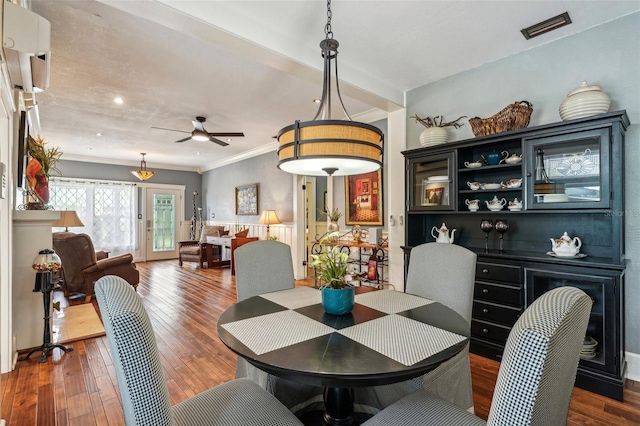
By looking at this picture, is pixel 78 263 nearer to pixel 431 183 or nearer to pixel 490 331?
pixel 431 183

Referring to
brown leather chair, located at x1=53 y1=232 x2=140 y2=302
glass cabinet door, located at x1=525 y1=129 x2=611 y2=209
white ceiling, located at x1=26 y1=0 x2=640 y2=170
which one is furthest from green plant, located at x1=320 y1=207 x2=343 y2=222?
brown leather chair, located at x1=53 y1=232 x2=140 y2=302

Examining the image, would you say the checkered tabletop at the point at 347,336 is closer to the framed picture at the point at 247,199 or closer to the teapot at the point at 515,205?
the teapot at the point at 515,205

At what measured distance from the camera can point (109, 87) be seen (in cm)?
361

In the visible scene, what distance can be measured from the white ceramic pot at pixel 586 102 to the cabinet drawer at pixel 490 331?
167 cm

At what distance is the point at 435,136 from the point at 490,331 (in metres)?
1.83

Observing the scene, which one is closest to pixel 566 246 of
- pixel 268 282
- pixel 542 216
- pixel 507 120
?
pixel 542 216

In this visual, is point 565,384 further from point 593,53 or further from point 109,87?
point 109,87

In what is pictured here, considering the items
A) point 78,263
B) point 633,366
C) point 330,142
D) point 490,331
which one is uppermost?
point 330,142

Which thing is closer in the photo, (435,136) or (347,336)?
(347,336)

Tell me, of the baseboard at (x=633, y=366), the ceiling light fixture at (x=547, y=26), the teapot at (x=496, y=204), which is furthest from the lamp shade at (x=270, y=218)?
the baseboard at (x=633, y=366)

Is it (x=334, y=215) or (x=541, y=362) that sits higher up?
(x=334, y=215)

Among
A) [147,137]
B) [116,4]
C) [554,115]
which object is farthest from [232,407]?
[147,137]

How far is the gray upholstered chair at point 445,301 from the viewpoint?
1.74m

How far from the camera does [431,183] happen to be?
10.6ft
